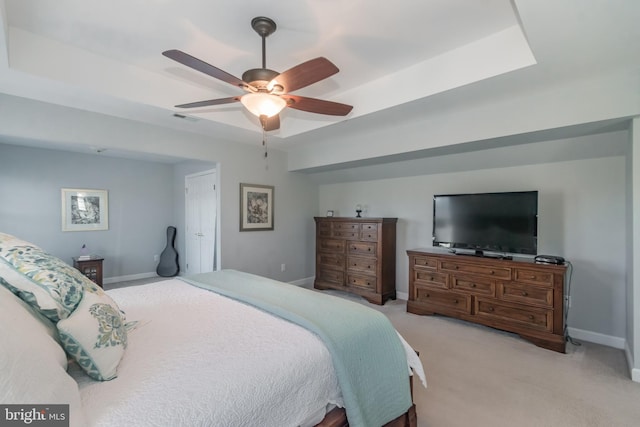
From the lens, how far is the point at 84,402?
938 mm

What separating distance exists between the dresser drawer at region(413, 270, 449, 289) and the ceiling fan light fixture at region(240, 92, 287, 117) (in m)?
2.64

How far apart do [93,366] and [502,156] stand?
3896 mm

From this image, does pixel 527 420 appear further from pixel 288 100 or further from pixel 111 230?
pixel 111 230

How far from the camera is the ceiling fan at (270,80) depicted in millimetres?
1770

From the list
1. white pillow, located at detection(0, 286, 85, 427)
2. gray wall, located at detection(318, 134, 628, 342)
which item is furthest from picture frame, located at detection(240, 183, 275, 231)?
white pillow, located at detection(0, 286, 85, 427)

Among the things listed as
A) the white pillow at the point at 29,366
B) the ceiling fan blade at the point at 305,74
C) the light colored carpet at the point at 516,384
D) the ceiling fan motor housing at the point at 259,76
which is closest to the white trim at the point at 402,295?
the light colored carpet at the point at 516,384

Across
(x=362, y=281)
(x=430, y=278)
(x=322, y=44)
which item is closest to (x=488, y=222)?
(x=430, y=278)

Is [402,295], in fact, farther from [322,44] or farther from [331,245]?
[322,44]

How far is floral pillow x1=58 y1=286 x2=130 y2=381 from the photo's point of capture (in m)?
1.06

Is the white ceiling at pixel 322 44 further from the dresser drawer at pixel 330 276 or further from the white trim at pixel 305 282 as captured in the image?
the white trim at pixel 305 282

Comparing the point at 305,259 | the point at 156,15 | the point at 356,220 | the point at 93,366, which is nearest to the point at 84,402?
the point at 93,366

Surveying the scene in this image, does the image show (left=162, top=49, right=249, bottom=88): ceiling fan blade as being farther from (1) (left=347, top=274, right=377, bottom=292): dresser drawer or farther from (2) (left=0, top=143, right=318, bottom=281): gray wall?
(1) (left=347, top=274, right=377, bottom=292): dresser drawer

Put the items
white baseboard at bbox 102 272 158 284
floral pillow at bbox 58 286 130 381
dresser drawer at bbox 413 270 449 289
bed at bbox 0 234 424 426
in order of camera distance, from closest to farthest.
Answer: bed at bbox 0 234 424 426 → floral pillow at bbox 58 286 130 381 → dresser drawer at bbox 413 270 449 289 → white baseboard at bbox 102 272 158 284

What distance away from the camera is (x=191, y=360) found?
1.19m
